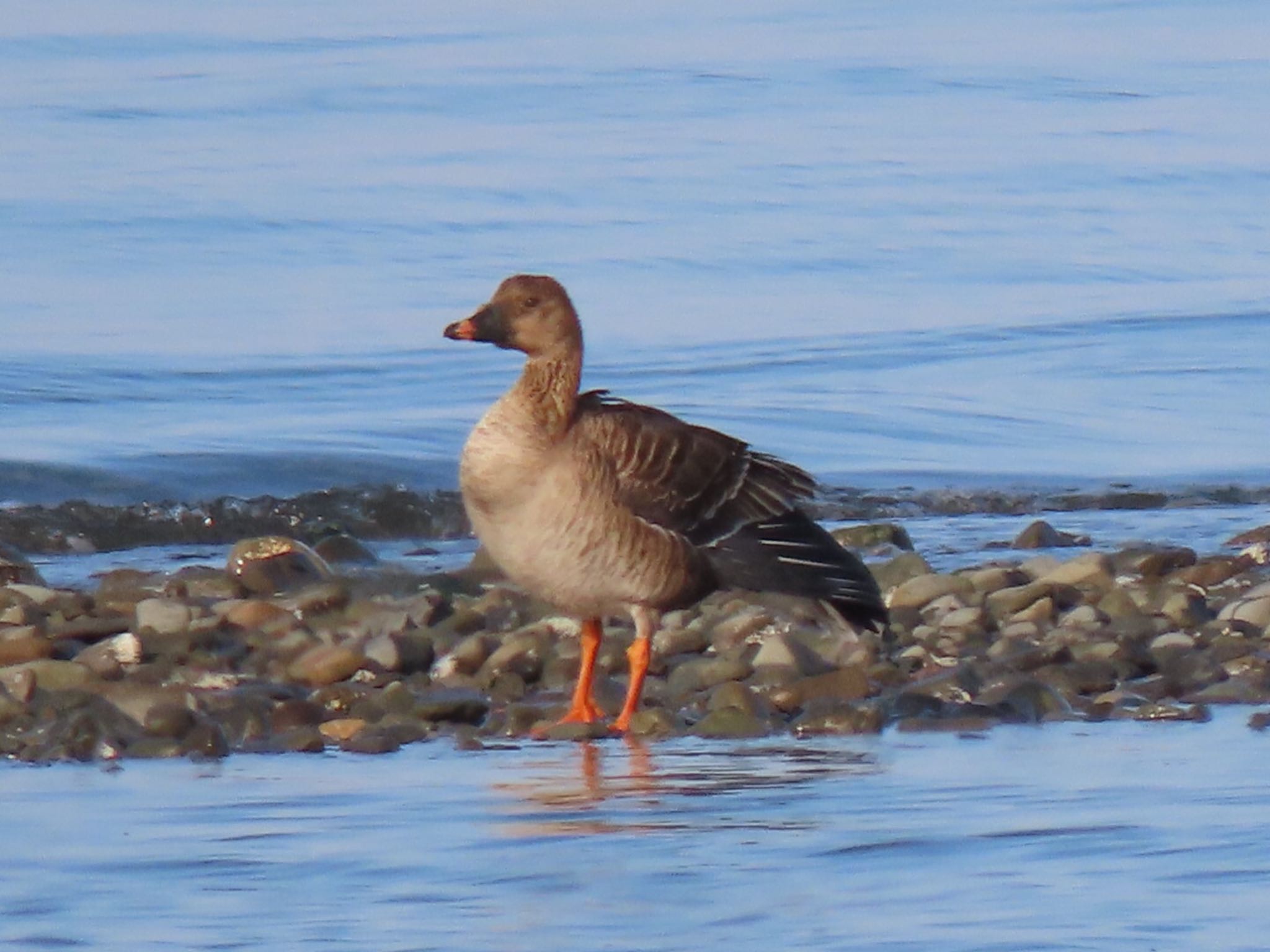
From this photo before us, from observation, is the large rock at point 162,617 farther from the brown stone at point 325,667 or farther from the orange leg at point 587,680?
the orange leg at point 587,680

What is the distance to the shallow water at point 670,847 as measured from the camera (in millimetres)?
5453

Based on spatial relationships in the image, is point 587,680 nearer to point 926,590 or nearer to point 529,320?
point 529,320

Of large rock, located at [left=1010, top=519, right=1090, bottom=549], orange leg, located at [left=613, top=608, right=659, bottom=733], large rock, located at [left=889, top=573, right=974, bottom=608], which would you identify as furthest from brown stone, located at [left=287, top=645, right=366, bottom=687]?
large rock, located at [left=1010, top=519, right=1090, bottom=549]

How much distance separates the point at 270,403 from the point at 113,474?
271 cm

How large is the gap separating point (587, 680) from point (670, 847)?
2.04 m

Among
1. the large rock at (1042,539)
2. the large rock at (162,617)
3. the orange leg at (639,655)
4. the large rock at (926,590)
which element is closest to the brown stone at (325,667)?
the large rock at (162,617)

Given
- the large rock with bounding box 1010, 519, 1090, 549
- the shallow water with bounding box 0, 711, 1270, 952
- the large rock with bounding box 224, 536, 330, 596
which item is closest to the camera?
the shallow water with bounding box 0, 711, 1270, 952

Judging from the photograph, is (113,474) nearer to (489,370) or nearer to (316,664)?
(489,370)

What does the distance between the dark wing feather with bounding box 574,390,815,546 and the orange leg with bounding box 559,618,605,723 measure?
40cm

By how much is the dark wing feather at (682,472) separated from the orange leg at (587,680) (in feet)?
1.31

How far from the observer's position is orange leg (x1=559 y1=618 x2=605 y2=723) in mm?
8016

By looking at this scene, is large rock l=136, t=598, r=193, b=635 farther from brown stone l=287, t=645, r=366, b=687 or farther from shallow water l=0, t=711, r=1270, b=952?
shallow water l=0, t=711, r=1270, b=952

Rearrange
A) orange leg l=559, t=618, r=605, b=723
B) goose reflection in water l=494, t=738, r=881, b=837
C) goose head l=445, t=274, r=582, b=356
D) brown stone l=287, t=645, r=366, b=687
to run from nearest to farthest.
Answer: goose reflection in water l=494, t=738, r=881, b=837 → orange leg l=559, t=618, r=605, b=723 → brown stone l=287, t=645, r=366, b=687 → goose head l=445, t=274, r=582, b=356

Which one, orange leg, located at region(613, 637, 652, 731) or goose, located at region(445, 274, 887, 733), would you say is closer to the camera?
orange leg, located at region(613, 637, 652, 731)
